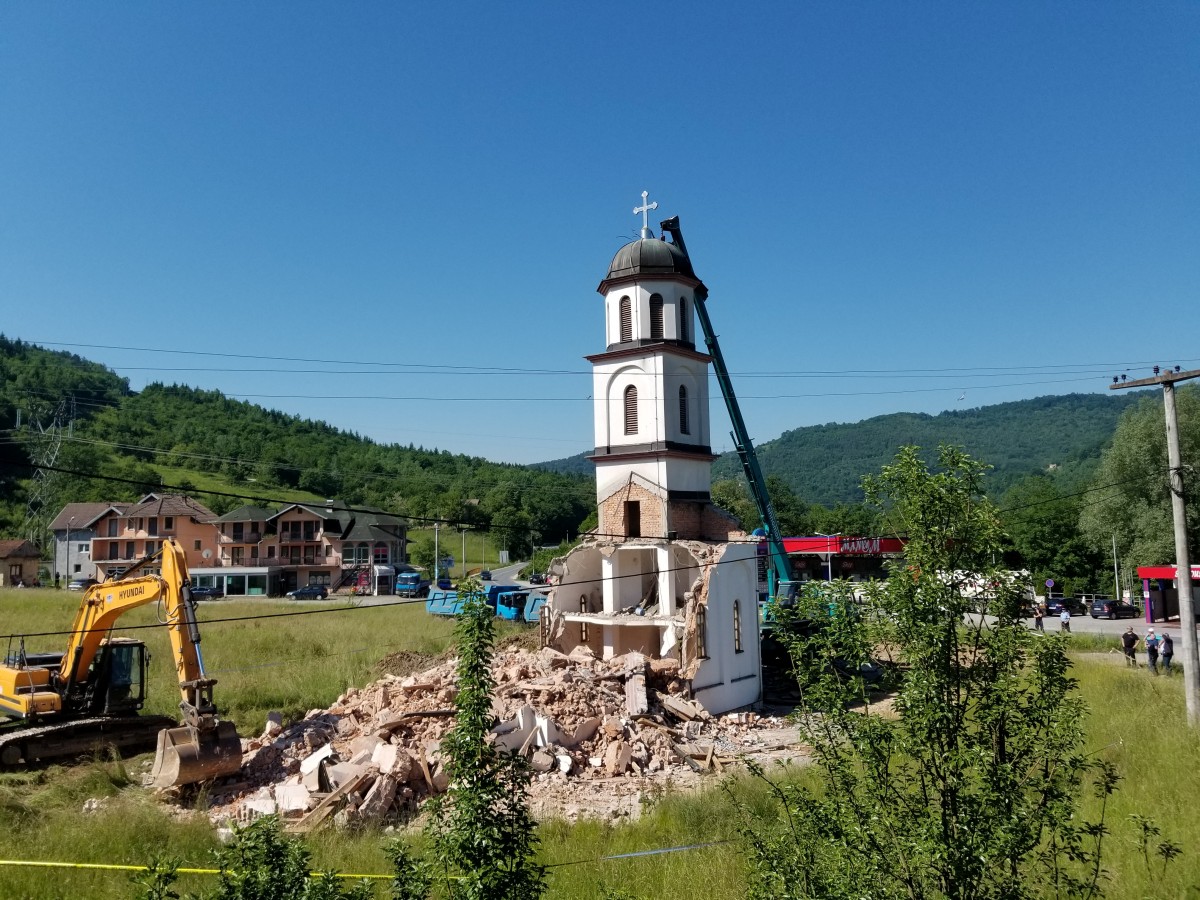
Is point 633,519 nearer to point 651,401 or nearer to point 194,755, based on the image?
point 651,401

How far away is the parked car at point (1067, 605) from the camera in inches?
1802

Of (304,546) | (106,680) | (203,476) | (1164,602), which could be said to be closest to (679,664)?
(106,680)

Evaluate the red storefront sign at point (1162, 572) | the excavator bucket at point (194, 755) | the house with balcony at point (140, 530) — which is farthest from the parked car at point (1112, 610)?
the house with balcony at point (140, 530)

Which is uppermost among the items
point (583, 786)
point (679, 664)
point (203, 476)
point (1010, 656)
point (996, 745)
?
point (203, 476)

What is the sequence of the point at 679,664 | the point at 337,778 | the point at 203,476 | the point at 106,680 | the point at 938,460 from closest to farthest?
the point at 938,460, the point at 337,778, the point at 106,680, the point at 679,664, the point at 203,476

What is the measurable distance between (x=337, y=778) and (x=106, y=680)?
764 cm

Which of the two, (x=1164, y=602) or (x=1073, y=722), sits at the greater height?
(x=1073, y=722)

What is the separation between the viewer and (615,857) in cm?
1195

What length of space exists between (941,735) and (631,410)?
2046cm

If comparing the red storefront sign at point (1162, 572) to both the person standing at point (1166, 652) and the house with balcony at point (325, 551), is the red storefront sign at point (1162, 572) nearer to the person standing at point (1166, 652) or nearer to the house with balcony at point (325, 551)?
the person standing at point (1166, 652)

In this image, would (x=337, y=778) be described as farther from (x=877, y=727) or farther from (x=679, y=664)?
(x=877, y=727)

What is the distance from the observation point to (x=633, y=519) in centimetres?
2608

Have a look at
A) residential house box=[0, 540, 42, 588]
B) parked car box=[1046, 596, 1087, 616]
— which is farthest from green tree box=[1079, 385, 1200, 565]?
residential house box=[0, 540, 42, 588]

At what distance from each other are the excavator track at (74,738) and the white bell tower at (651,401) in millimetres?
13798
